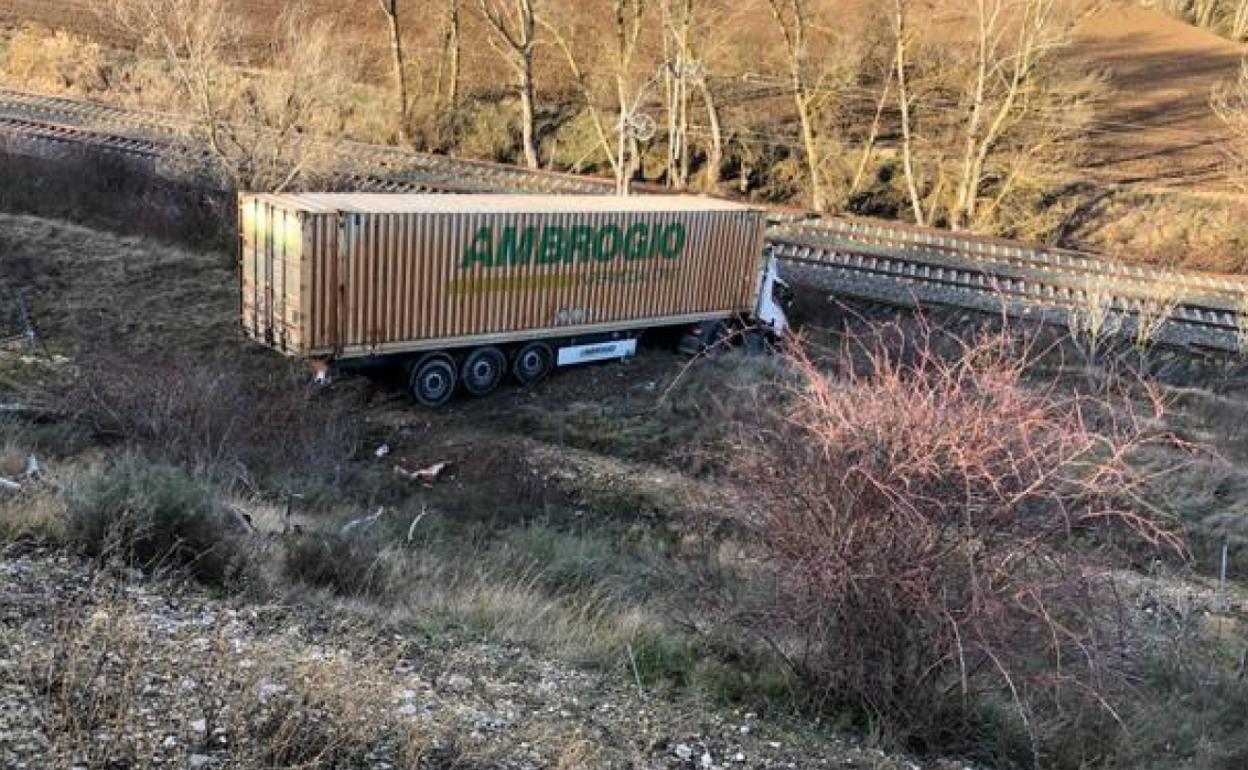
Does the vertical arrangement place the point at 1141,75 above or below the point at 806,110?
above

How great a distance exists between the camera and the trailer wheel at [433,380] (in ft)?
59.0

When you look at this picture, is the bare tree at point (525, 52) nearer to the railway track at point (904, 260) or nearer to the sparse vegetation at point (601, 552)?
the railway track at point (904, 260)

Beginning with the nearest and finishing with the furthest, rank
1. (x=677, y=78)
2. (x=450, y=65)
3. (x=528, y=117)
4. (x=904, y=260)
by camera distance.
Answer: (x=904, y=260)
(x=677, y=78)
(x=528, y=117)
(x=450, y=65)

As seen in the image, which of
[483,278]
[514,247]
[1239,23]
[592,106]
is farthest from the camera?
[1239,23]

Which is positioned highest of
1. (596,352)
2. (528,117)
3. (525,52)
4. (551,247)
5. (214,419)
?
(525,52)

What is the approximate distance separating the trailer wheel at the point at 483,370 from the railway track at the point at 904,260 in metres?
7.63

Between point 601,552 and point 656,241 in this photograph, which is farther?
point 656,241

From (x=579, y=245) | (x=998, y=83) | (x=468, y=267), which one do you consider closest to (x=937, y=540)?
(x=468, y=267)

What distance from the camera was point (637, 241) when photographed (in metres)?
20.2

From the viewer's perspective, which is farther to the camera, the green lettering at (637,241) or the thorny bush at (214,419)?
the green lettering at (637,241)

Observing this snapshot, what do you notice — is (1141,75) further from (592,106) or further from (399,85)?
(399,85)

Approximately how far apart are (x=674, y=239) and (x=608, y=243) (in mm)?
1685

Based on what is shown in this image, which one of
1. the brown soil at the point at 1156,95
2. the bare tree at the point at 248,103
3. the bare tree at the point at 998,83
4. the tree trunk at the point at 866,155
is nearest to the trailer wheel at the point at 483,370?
the bare tree at the point at 248,103

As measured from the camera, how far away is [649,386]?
19922 mm
